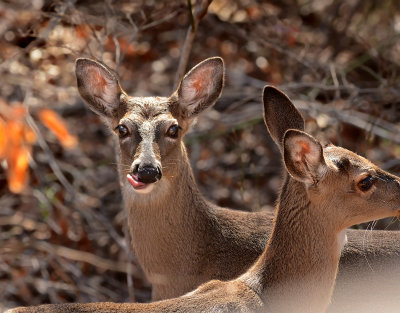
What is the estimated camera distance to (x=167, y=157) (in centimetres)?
533

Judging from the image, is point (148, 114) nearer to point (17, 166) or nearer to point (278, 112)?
point (278, 112)

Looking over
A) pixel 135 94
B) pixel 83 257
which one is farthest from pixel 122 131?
pixel 135 94

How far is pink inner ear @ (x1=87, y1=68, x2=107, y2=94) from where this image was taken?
5.73 metres

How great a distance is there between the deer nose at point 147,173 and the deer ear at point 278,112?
2.42ft

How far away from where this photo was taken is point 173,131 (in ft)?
17.7

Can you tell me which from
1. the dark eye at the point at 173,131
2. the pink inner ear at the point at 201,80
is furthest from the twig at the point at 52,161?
the dark eye at the point at 173,131

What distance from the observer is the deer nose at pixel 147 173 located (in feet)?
16.1

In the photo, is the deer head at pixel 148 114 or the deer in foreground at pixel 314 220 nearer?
the deer in foreground at pixel 314 220

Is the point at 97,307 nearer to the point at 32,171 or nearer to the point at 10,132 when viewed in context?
the point at 10,132

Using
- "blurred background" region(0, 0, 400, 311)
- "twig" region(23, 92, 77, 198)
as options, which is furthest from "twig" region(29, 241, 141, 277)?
"twig" region(23, 92, 77, 198)

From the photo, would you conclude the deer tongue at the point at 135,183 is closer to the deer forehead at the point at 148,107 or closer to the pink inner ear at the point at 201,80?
the deer forehead at the point at 148,107

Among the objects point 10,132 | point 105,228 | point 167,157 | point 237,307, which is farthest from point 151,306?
point 105,228

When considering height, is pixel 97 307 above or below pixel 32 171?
above

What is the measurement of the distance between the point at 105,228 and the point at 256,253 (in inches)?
83.8
